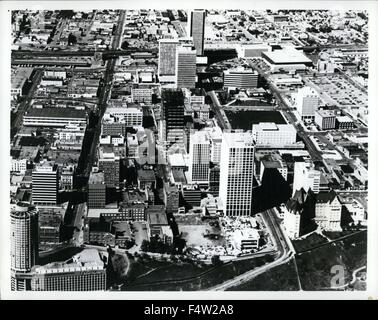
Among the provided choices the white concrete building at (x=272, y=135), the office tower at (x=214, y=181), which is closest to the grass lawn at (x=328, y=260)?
the office tower at (x=214, y=181)

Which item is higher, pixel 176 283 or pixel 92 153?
pixel 92 153

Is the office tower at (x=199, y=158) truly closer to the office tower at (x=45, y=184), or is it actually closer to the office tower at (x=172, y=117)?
the office tower at (x=172, y=117)

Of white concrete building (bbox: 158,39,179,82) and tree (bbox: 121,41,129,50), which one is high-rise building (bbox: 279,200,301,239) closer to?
white concrete building (bbox: 158,39,179,82)

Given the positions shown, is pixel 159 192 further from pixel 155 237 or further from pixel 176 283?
pixel 176 283

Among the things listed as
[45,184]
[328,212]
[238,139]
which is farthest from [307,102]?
[45,184]

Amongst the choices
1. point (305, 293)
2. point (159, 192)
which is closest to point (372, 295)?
point (305, 293)

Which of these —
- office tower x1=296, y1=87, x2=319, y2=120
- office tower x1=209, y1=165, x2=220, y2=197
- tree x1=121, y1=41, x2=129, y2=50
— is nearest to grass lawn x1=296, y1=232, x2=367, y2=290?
office tower x1=209, y1=165, x2=220, y2=197
